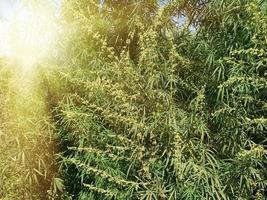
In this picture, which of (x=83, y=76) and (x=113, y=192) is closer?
Result: (x=113, y=192)

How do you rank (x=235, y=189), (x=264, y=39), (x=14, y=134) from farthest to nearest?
(x=14, y=134) → (x=235, y=189) → (x=264, y=39)

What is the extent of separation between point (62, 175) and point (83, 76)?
3.63ft

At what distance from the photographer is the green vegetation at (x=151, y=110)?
3.49m

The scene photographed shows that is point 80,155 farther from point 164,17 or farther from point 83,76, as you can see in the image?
point 164,17

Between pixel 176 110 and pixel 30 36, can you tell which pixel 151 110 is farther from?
pixel 30 36

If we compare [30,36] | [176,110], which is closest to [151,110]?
[176,110]

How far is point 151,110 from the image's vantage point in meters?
3.82

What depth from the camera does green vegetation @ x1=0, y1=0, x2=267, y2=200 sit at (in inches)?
137

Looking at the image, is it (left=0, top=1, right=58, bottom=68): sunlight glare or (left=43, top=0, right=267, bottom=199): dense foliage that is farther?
(left=0, top=1, right=58, bottom=68): sunlight glare

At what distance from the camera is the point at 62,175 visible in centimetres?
457

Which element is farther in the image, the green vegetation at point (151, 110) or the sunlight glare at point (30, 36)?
the sunlight glare at point (30, 36)

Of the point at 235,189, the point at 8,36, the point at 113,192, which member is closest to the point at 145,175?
the point at 113,192

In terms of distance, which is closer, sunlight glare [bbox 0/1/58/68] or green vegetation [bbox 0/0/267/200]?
green vegetation [bbox 0/0/267/200]

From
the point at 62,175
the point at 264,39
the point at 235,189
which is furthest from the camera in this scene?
Result: the point at 62,175
